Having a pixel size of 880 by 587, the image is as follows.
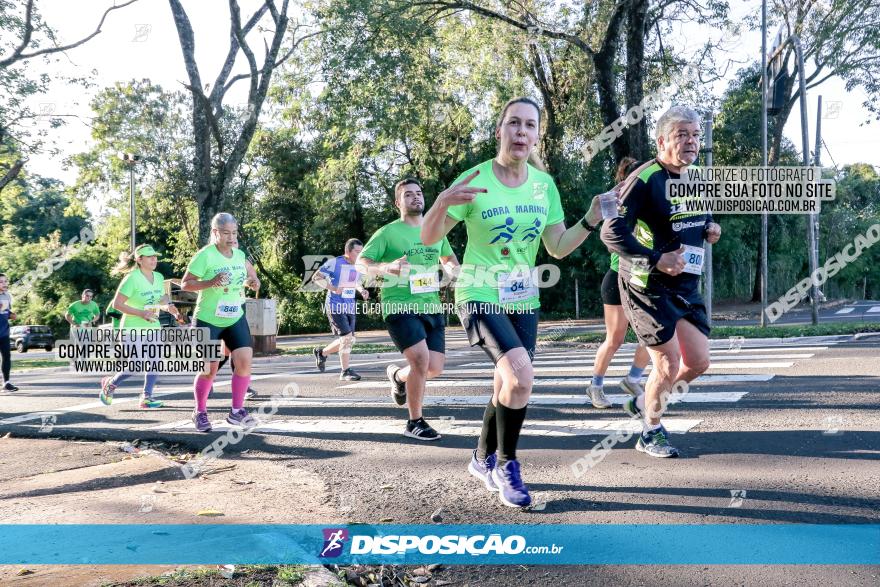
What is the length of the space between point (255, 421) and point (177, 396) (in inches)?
139

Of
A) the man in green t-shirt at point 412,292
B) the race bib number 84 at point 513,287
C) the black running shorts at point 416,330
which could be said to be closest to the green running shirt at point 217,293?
the man in green t-shirt at point 412,292

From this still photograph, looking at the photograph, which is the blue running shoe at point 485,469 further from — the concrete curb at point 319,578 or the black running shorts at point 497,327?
the concrete curb at point 319,578

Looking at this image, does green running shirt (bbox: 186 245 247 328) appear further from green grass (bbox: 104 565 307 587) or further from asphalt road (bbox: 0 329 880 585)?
green grass (bbox: 104 565 307 587)

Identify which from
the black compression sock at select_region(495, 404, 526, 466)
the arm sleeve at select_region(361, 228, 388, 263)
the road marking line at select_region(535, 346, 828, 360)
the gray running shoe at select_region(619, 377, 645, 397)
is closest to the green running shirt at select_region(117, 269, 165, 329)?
the arm sleeve at select_region(361, 228, 388, 263)

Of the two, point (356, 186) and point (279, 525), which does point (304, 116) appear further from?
point (279, 525)

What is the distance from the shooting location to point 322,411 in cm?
827

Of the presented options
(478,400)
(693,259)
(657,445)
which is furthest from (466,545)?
(478,400)

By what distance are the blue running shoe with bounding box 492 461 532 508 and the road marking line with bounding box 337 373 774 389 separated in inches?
196

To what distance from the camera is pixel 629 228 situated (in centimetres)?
483

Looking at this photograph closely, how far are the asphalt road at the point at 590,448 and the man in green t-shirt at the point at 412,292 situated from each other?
51 centimetres

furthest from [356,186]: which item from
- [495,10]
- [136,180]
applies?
[136,180]

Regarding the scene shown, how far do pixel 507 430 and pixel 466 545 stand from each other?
824 millimetres

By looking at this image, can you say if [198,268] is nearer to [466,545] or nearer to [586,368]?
[466,545]

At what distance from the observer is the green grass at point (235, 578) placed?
3.11 metres
